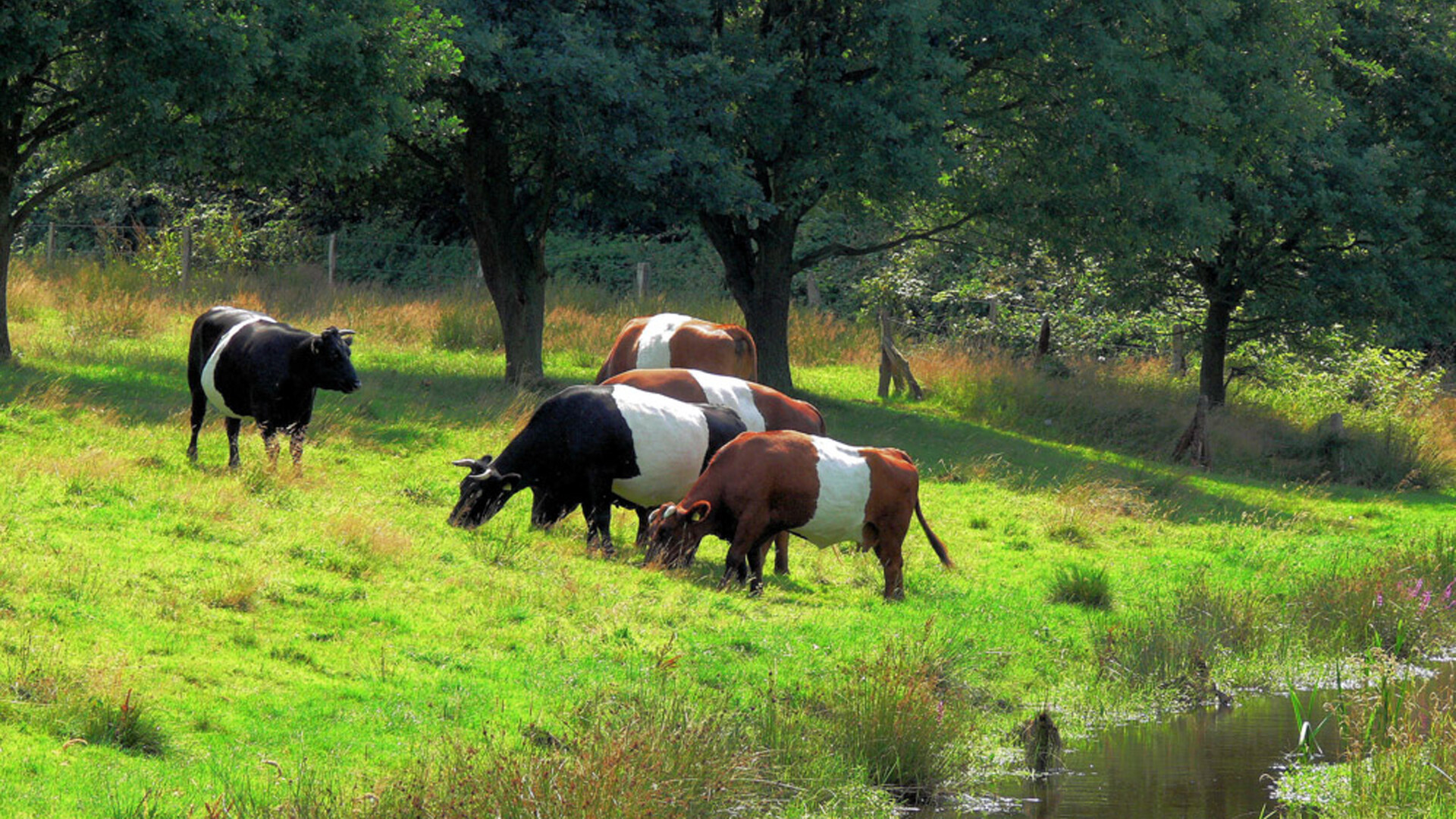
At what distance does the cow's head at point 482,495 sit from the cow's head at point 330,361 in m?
1.82

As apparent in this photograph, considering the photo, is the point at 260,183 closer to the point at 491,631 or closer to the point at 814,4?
the point at 814,4

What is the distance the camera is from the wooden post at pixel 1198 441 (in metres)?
25.5

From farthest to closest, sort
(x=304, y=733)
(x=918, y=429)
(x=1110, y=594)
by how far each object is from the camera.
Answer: (x=918, y=429), (x=1110, y=594), (x=304, y=733)

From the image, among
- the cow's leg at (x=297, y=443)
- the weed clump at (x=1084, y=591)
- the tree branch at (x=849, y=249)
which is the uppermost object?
the tree branch at (x=849, y=249)

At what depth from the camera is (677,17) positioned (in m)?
23.0

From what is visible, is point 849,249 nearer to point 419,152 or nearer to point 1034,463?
point 1034,463

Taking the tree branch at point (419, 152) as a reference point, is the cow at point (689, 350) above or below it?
below

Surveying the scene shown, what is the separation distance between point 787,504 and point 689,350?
7098mm

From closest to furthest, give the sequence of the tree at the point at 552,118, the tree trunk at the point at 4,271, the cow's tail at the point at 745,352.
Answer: the cow's tail at the point at 745,352
the tree trunk at the point at 4,271
the tree at the point at 552,118

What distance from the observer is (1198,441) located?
25.7 metres

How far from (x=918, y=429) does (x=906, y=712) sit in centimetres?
1526

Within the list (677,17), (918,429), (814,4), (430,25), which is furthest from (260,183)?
(918,429)

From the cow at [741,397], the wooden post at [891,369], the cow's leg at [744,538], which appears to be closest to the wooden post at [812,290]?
the wooden post at [891,369]

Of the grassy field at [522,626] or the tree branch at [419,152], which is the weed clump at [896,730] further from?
the tree branch at [419,152]
